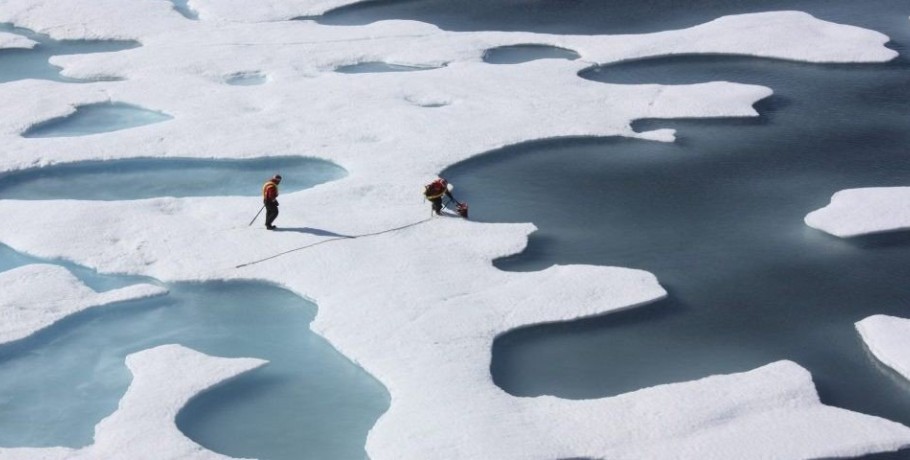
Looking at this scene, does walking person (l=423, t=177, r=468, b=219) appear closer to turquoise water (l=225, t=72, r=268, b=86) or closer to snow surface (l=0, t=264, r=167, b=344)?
snow surface (l=0, t=264, r=167, b=344)

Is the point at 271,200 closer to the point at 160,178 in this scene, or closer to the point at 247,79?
the point at 160,178

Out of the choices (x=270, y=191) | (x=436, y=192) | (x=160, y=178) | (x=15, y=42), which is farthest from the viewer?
(x=15, y=42)

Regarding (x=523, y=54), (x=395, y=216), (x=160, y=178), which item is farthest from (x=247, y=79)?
(x=395, y=216)

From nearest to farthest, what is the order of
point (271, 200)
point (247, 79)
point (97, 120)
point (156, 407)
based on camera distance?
point (156, 407) < point (271, 200) < point (97, 120) < point (247, 79)

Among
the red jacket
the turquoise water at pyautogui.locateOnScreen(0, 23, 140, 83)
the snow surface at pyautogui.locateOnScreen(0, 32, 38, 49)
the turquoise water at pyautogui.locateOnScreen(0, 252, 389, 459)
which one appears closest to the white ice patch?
the turquoise water at pyautogui.locateOnScreen(0, 252, 389, 459)

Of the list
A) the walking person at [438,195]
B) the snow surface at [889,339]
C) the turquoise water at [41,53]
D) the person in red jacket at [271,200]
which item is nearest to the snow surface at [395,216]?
the walking person at [438,195]

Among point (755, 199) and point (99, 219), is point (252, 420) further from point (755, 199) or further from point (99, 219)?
point (755, 199)

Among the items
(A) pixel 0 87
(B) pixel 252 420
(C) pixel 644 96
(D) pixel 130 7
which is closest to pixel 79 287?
(B) pixel 252 420
